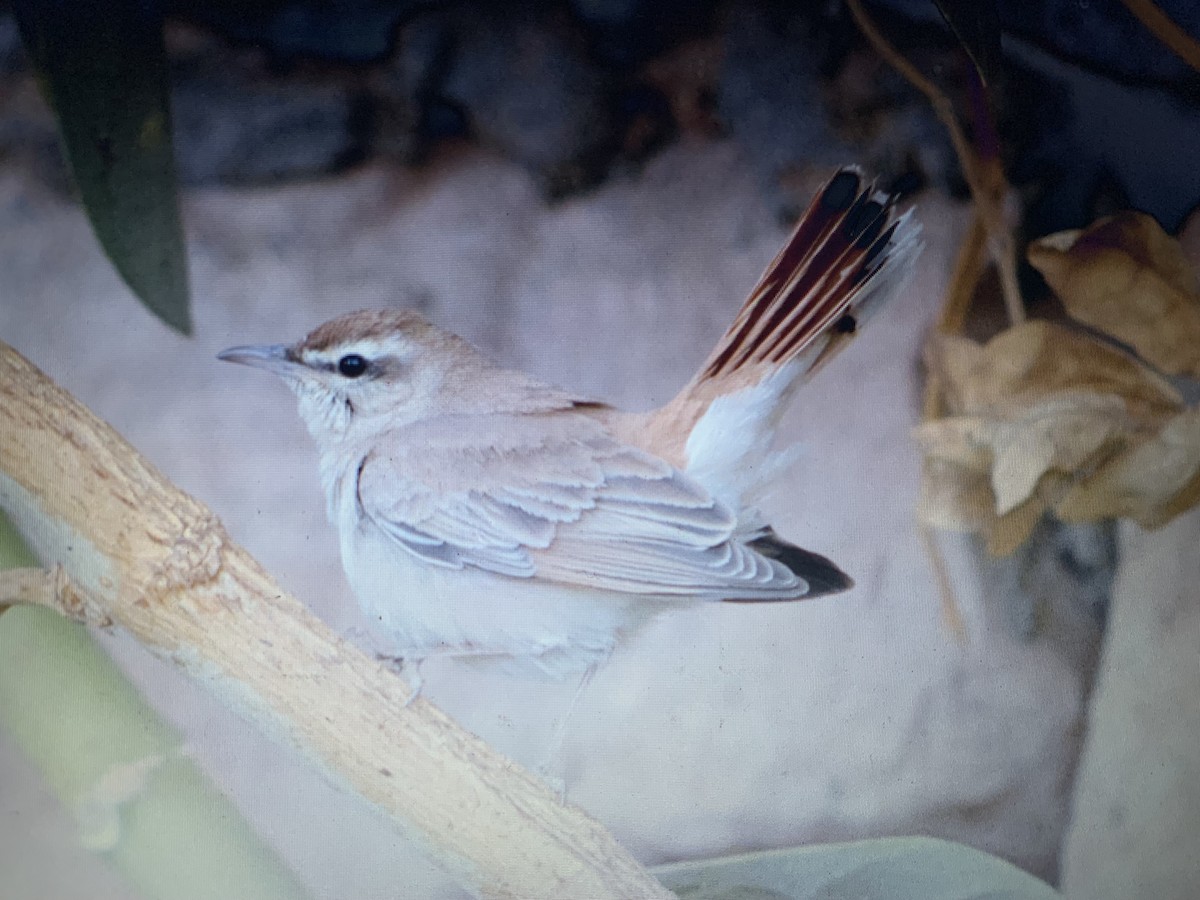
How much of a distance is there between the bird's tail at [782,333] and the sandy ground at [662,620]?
41 mm

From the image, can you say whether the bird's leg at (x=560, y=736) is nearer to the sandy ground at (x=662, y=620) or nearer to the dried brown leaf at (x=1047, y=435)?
the sandy ground at (x=662, y=620)

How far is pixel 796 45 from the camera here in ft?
3.51

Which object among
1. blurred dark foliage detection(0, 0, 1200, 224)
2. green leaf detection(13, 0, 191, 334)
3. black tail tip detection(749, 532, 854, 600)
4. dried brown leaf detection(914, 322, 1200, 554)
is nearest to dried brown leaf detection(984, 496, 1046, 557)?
dried brown leaf detection(914, 322, 1200, 554)

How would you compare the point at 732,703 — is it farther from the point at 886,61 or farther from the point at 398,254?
the point at 886,61

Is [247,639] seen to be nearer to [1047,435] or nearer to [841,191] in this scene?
[841,191]

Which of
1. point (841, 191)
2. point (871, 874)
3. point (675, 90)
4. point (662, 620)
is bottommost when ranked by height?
point (871, 874)

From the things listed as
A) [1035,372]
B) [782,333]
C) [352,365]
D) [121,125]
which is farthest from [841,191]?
[121,125]

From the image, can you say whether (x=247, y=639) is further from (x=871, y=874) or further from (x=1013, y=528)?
(x=1013, y=528)

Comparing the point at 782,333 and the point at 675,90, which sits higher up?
the point at 675,90

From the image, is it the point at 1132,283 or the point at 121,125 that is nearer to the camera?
the point at 121,125

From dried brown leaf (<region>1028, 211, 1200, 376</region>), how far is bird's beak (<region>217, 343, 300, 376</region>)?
76 cm

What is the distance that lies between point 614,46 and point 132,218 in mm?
492

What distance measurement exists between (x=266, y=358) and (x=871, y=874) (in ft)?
2.61

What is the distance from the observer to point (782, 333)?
3.32ft
